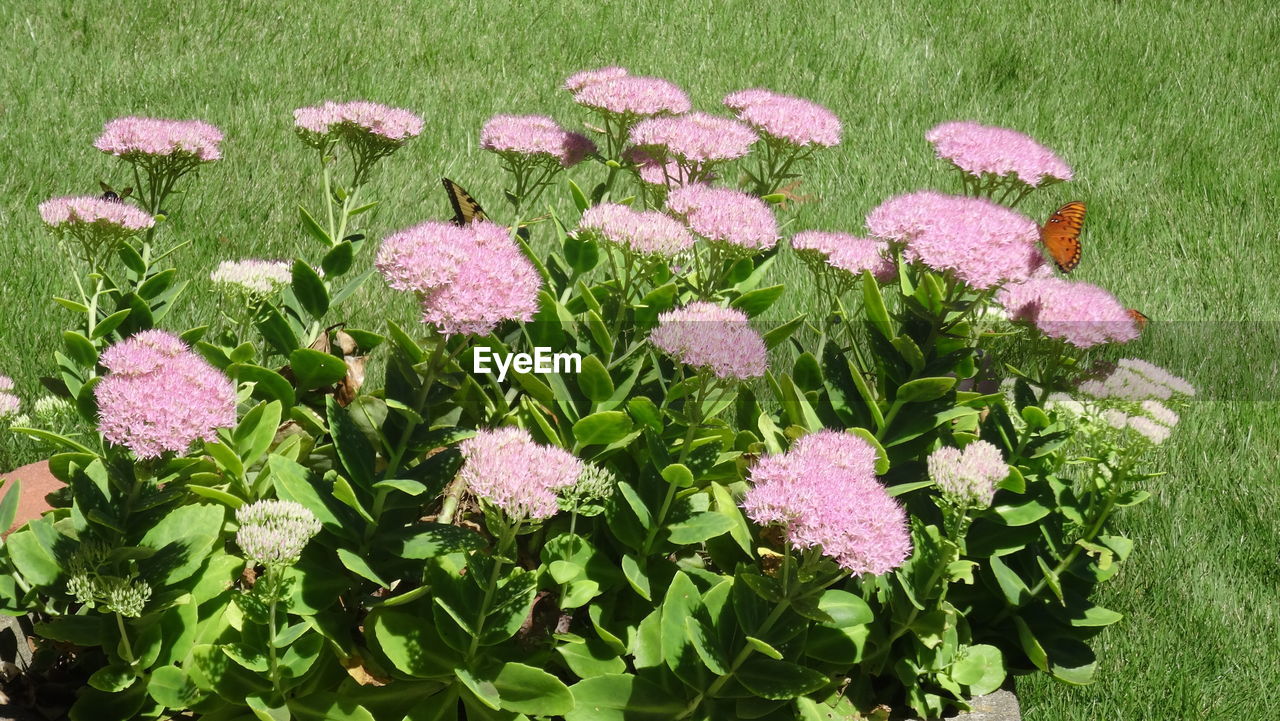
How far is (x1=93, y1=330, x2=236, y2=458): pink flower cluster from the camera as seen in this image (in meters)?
1.67

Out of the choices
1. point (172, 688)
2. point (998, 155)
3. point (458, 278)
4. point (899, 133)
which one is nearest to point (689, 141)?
point (998, 155)

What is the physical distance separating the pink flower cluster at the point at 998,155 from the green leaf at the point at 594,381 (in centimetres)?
96

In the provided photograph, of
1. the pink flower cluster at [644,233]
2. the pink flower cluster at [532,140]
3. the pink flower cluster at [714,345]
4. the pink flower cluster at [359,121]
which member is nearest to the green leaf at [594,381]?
Result: the pink flower cluster at [714,345]

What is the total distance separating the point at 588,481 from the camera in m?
1.90

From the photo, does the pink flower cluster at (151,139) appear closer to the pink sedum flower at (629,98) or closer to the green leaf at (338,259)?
the green leaf at (338,259)

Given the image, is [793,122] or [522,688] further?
[793,122]

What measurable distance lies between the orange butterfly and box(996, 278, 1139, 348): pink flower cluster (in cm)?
48

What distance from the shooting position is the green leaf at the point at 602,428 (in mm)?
1990

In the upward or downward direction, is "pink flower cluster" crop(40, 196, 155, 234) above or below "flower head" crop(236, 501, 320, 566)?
above

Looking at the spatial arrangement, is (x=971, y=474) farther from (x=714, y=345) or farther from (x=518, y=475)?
(x=518, y=475)

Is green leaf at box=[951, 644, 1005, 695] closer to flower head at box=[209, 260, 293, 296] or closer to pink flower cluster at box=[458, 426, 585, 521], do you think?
pink flower cluster at box=[458, 426, 585, 521]

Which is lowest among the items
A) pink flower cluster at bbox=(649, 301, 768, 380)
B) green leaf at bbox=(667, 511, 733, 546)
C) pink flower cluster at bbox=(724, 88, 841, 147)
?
green leaf at bbox=(667, 511, 733, 546)

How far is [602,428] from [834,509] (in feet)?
1.62

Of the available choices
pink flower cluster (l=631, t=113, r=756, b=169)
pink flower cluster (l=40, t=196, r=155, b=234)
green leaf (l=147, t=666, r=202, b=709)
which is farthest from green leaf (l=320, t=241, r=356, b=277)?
green leaf (l=147, t=666, r=202, b=709)
